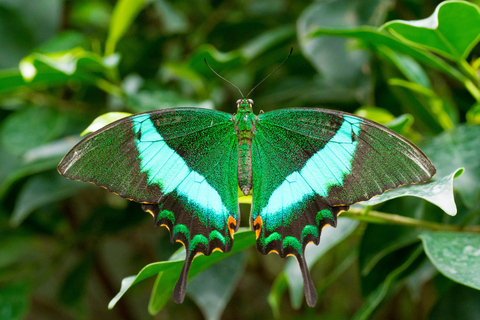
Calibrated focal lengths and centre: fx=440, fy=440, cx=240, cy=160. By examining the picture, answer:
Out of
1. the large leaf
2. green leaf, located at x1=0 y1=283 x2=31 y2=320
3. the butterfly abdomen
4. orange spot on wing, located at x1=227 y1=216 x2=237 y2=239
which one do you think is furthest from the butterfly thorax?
green leaf, located at x1=0 y1=283 x2=31 y2=320

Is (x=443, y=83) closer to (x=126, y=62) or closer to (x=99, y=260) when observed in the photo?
(x=126, y=62)

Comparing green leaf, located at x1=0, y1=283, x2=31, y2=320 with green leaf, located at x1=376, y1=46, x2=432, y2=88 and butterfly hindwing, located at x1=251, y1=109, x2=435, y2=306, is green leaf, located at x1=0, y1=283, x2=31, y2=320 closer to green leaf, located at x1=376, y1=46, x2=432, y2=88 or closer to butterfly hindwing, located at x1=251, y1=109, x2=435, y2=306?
butterfly hindwing, located at x1=251, y1=109, x2=435, y2=306

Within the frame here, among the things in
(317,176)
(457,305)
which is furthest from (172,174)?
(457,305)

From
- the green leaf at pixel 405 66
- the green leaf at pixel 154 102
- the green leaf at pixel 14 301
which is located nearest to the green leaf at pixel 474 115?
the green leaf at pixel 405 66

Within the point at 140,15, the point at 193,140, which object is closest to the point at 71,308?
the point at 193,140

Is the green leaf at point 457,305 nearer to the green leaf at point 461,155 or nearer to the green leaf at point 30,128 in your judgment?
the green leaf at point 461,155

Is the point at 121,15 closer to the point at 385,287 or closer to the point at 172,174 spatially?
the point at 172,174
